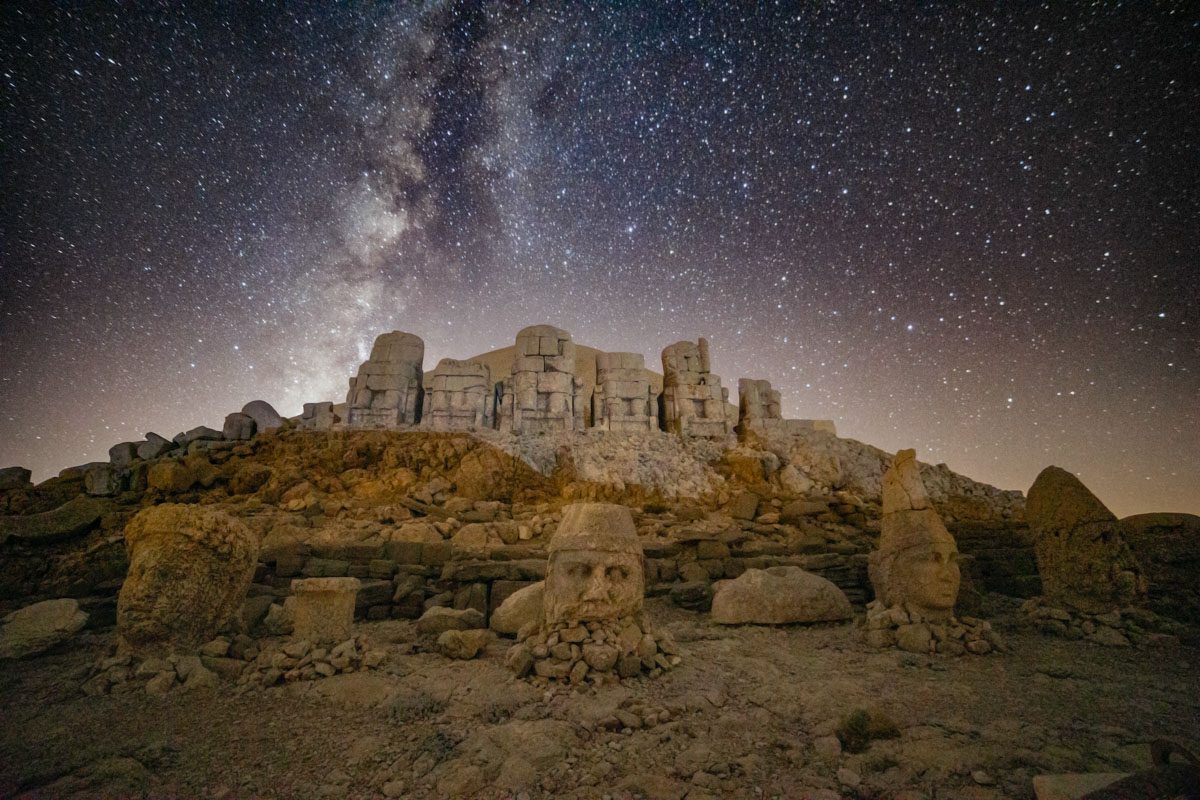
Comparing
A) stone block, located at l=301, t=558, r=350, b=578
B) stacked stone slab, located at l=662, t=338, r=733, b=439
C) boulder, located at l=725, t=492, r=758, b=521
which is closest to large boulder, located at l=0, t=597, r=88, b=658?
stone block, located at l=301, t=558, r=350, b=578

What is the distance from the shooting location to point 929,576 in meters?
6.08

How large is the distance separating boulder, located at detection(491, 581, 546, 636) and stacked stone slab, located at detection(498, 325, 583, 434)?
733 centimetres

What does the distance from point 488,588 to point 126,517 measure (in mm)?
7522

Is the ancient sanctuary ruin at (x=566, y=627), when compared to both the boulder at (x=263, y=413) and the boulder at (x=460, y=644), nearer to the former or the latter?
the boulder at (x=460, y=644)

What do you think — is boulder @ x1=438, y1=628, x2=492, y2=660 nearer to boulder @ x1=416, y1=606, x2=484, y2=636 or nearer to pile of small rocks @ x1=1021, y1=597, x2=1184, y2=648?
boulder @ x1=416, y1=606, x2=484, y2=636

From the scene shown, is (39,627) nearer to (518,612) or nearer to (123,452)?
(518,612)

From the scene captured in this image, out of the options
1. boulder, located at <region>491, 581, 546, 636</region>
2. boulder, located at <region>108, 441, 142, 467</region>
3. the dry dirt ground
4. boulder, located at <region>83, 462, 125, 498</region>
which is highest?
boulder, located at <region>108, 441, 142, 467</region>

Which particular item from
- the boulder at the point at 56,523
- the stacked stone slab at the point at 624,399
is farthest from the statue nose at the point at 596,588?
the boulder at the point at 56,523

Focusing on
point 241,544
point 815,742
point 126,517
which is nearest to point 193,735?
point 241,544

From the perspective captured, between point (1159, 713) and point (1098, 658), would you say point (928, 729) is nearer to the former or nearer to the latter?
point (1159, 713)

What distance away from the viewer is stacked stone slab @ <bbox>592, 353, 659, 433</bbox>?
47.0 ft

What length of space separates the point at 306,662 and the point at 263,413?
43.5 feet

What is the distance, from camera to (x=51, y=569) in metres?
7.62

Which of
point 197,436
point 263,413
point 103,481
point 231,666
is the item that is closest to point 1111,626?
point 231,666
